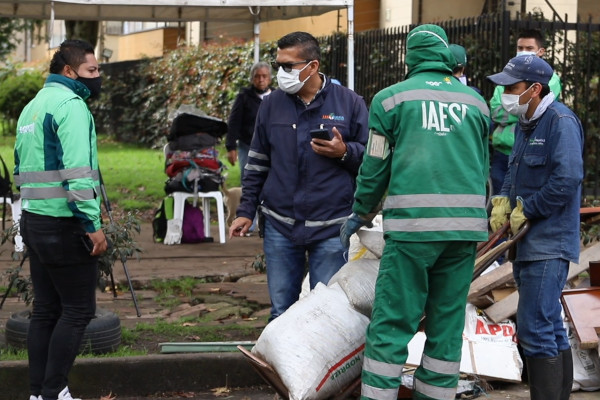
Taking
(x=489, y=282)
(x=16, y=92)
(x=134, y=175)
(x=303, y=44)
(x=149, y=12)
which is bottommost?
(x=489, y=282)

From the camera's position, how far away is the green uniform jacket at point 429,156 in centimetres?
492

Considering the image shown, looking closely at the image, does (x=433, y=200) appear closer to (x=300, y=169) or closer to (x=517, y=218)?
(x=517, y=218)

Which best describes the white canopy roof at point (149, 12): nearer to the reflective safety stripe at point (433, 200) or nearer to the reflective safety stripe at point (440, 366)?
the reflective safety stripe at point (433, 200)

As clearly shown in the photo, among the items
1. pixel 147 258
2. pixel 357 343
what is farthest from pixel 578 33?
pixel 357 343

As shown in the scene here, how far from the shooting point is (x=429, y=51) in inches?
201

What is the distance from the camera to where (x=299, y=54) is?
5.94m

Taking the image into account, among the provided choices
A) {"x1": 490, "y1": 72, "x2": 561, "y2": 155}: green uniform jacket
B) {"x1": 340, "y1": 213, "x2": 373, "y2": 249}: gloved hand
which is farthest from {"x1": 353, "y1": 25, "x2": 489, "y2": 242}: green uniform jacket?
{"x1": 490, "y1": 72, "x2": 561, "y2": 155}: green uniform jacket

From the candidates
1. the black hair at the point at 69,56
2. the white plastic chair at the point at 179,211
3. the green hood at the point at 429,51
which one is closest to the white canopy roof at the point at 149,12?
the white plastic chair at the point at 179,211

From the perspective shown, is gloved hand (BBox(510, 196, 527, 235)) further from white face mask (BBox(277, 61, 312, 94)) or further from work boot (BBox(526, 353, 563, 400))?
white face mask (BBox(277, 61, 312, 94))

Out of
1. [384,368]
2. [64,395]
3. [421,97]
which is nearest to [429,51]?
[421,97]

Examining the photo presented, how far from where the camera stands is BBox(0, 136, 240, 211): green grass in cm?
1472

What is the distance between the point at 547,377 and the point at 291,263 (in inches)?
62.3

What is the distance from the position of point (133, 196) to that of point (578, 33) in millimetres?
6607

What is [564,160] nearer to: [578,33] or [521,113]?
[521,113]
